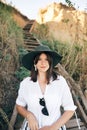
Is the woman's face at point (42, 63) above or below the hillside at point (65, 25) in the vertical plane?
above

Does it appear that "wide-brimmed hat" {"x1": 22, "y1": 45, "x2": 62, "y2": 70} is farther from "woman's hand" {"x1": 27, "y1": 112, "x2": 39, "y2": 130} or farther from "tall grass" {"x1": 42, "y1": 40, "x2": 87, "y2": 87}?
"tall grass" {"x1": 42, "y1": 40, "x2": 87, "y2": 87}

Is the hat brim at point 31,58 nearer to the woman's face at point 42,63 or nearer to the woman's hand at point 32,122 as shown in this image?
the woman's face at point 42,63

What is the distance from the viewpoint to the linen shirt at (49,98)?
3.27 m

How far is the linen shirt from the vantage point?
10.7ft

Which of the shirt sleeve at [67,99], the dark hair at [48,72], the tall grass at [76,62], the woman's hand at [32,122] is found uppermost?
the dark hair at [48,72]

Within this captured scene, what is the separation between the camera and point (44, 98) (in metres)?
3.28

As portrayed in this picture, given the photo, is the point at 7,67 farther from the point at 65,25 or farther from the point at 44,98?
the point at 65,25

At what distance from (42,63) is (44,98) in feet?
1.24

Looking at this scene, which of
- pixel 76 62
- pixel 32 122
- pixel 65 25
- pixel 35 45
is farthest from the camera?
pixel 65 25

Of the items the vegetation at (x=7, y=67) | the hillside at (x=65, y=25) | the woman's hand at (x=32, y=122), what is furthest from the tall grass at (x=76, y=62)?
the woman's hand at (x=32, y=122)

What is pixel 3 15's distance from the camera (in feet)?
32.8

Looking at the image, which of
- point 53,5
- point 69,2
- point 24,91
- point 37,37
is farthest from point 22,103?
point 53,5

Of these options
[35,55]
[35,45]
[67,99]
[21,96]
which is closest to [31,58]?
[35,55]

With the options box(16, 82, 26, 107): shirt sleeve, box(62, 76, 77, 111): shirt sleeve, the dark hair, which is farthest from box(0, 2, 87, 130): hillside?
box(62, 76, 77, 111): shirt sleeve
